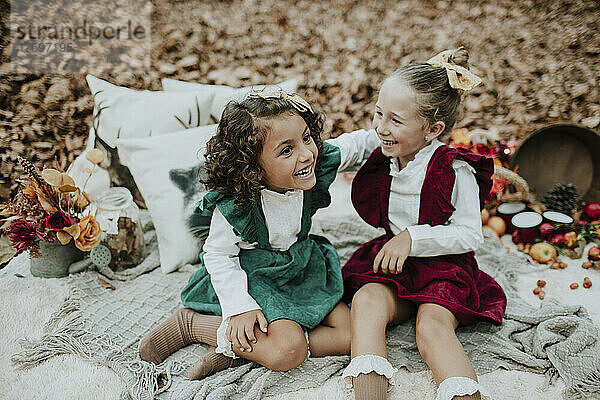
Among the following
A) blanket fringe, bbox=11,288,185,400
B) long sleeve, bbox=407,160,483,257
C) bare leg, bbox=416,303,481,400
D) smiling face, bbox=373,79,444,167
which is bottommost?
blanket fringe, bbox=11,288,185,400

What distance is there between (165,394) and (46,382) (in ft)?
0.94

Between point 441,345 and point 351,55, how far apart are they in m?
2.02

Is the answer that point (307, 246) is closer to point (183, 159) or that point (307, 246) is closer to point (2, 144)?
point (183, 159)

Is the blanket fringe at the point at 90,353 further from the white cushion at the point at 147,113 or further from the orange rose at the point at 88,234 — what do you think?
the white cushion at the point at 147,113

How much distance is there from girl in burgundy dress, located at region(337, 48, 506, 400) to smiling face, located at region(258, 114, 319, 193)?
0.21 meters

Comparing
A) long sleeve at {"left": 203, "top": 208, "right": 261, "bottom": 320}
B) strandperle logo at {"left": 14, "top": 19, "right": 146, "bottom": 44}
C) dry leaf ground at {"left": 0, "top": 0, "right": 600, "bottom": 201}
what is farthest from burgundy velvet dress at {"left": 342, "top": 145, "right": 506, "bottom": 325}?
strandperle logo at {"left": 14, "top": 19, "right": 146, "bottom": 44}

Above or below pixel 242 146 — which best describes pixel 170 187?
below

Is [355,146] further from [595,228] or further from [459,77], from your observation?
[595,228]

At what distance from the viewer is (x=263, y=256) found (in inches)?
51.4

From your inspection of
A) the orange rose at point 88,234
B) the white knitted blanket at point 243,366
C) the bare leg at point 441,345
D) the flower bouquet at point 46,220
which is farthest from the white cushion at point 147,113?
the bare leg at point 441,345

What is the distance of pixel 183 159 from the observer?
63.4 inches

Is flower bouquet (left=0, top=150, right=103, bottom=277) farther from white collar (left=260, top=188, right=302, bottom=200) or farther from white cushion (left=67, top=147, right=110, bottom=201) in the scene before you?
white collar (left=260, top=188, right=302, bottom=200)

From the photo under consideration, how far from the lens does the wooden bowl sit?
1965mm

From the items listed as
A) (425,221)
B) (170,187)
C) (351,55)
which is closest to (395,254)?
(425,221)
